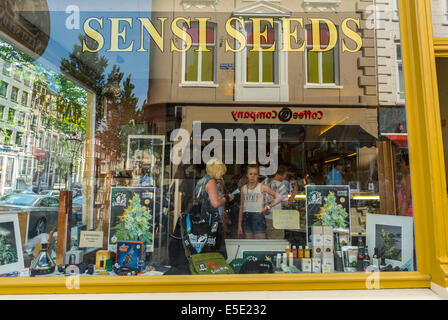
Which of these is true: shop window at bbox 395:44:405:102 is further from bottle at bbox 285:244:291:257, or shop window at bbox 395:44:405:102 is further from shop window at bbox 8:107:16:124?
shop window at bbox 8:107:16:124

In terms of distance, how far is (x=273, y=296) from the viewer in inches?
85.4

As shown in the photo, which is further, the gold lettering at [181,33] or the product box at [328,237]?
the gold lettering at [181,33]

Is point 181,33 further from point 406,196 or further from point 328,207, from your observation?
point 406,196

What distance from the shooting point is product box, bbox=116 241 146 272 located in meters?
2.84

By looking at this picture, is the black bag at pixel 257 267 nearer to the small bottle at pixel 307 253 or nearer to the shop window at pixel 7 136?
the small bottle at pixel 307 253

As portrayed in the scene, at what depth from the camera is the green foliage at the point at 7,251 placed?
2.63 metres

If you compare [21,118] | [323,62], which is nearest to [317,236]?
[323,62]

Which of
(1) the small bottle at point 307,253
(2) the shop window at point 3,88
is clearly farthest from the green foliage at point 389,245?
(2) the shop window at point 3,88

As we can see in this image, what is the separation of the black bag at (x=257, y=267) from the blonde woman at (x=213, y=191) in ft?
2.84

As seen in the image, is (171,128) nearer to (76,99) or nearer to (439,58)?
(76,99)

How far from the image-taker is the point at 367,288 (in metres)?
2.29

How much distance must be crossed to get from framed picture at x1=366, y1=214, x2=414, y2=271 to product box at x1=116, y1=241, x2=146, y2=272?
2.18 m

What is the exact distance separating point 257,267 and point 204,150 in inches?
177
